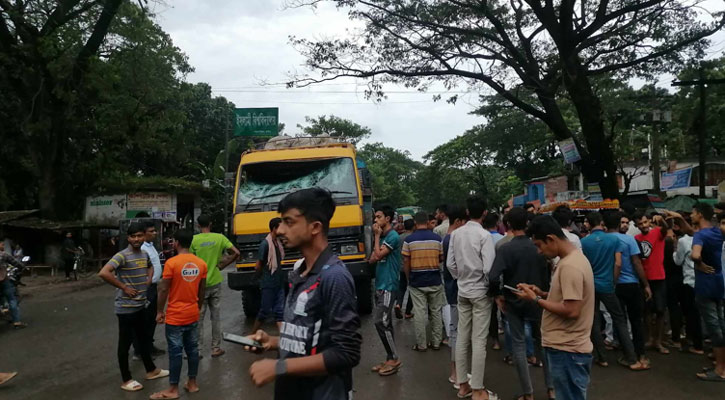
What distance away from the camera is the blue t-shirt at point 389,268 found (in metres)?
5.79

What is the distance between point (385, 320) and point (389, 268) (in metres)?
0.66

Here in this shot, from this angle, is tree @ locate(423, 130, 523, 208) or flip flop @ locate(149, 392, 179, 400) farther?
tree @ locate(423, 130, 523, 208)

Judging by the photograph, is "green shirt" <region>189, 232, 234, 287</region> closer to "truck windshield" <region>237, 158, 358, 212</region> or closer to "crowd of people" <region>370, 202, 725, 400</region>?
"truck windshield" <region>237, 158, 358, 212</region>

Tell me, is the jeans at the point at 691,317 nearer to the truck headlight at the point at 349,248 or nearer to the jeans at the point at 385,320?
the jeans at the point at 385,320

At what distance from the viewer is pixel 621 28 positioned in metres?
13.7

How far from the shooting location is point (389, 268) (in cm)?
589

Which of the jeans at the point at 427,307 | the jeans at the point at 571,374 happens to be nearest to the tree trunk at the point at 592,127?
the jeans at the point at 427,307

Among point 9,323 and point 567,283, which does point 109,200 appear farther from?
point 567,283

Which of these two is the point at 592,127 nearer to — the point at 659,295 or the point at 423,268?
the point at 659,295

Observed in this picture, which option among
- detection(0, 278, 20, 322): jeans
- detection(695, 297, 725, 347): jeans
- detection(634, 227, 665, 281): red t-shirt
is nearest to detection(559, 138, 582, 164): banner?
detection(634, 227, 665, 281): red t-shirt

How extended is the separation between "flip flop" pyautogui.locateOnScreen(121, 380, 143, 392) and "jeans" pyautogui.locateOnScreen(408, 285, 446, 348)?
323 centimetres

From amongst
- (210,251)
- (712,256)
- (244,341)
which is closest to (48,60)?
(210,251)

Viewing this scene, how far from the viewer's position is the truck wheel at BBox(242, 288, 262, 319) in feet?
28.1

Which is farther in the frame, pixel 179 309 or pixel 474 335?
pixel 179 309
